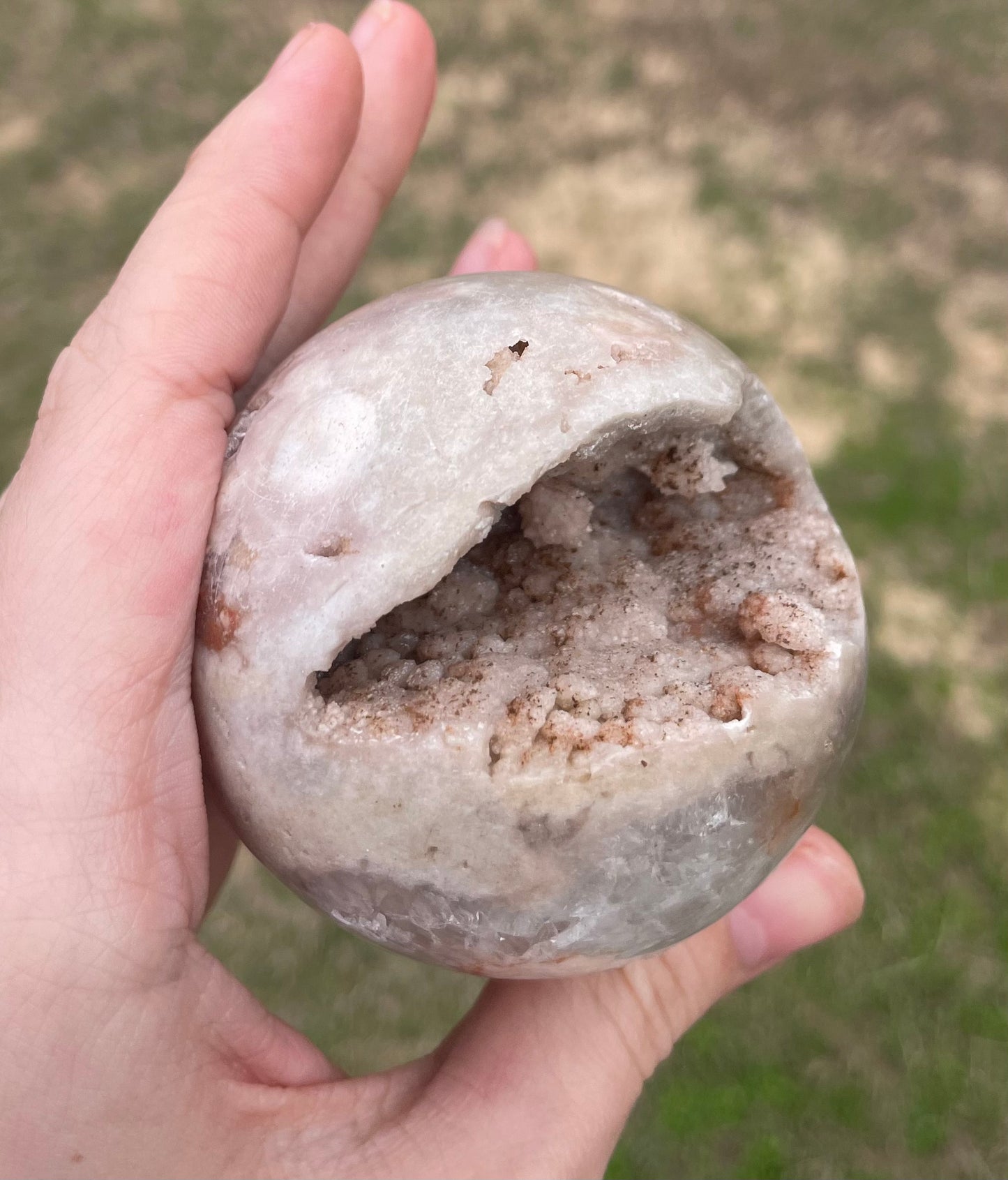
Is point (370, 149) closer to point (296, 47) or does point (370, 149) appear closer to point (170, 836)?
point (296, 47)

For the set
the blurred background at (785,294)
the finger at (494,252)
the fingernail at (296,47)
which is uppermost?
the fingernail at (296,47)

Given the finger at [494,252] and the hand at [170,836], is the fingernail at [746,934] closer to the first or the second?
the hand at [170,836]

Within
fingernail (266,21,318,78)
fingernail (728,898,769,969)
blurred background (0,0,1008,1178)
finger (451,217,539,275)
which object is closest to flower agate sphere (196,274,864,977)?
fingernail (728,898,769,969)

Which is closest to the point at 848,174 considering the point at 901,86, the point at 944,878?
the point at 901,86

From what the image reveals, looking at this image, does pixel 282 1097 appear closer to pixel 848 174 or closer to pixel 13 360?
pixel 13 360

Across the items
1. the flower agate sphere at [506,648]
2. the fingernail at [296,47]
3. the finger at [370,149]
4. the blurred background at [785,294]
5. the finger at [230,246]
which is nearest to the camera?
the flower agate sphere at [506,648]

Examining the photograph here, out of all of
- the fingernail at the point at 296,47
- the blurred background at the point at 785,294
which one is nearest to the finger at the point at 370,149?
the fingernail at the point at 296,47

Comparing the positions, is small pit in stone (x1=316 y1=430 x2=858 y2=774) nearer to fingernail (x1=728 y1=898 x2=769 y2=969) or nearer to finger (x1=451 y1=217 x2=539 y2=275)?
fingernail (x1=728 y1=898 x2=769 y2=969)
